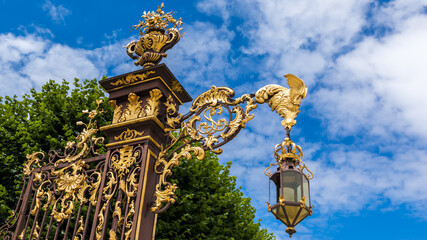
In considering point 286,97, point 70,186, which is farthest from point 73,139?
point 286,97

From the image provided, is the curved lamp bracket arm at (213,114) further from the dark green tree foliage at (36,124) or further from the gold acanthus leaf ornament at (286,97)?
the dark green tree foliage at (36,124)

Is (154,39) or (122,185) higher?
(154,39)

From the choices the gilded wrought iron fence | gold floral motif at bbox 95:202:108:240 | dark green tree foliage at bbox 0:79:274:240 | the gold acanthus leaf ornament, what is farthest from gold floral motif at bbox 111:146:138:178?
dark green tree foliage at bbox 0:79:274:240

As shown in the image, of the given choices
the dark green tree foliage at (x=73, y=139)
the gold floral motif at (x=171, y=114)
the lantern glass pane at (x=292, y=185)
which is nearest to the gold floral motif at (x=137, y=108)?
the gold floral motif at (x=171, y=114)

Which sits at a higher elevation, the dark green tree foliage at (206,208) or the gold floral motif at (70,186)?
the dark green tree foliage at (206,208)

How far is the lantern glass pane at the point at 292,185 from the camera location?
4664 mm

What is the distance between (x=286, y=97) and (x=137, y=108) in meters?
1.83

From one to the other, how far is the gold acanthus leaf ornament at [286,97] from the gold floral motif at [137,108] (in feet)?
4.02

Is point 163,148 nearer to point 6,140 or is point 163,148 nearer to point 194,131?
point 194,131

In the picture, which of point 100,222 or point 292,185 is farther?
point 100,222

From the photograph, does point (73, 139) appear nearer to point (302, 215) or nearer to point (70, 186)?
point (70, 186)

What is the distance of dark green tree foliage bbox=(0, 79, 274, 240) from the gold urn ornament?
4276 millimetres

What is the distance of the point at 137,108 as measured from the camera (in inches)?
220

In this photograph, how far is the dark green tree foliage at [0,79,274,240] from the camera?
9688mm
